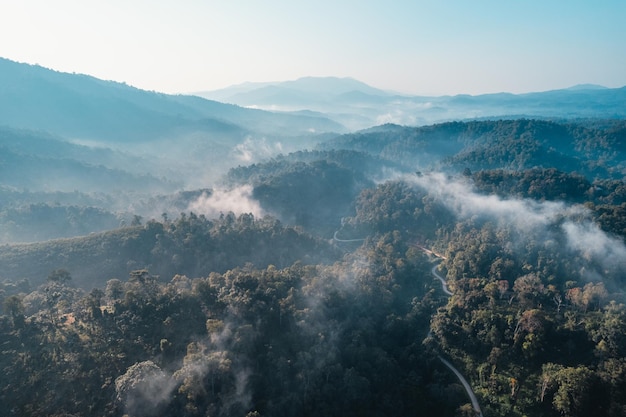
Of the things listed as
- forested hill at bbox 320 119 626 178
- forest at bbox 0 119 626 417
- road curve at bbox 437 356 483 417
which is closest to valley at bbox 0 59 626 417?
forest at bbox 0 119 626 417

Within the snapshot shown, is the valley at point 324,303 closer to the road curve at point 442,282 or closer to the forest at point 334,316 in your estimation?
the forest at point 334,316

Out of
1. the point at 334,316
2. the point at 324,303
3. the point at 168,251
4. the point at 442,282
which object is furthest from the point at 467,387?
the point at 168,251

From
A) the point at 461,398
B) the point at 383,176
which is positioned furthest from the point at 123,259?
the point at 383,176

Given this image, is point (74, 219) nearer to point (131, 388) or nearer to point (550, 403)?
point (131, 388)

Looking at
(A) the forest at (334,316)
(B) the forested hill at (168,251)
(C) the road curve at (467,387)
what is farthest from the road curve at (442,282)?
(B) the forested hill at (168,251)

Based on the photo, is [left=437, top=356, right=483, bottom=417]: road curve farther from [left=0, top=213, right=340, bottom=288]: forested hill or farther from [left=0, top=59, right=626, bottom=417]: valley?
[left=0, top=213, right=340, bottom=288]: forested hill
